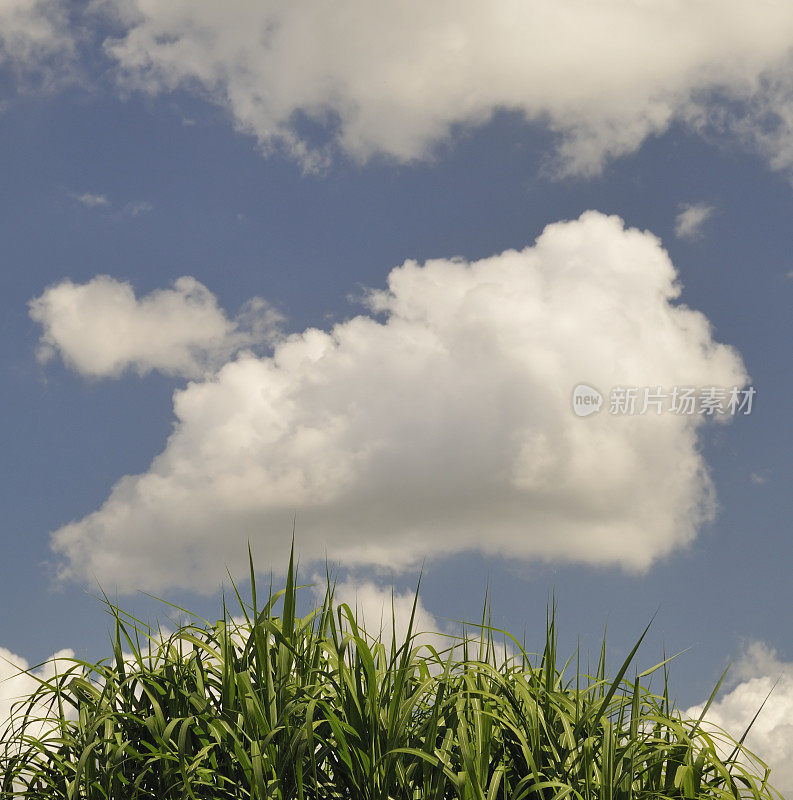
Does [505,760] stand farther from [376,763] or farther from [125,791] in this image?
[125,791]

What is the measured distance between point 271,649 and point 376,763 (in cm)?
93

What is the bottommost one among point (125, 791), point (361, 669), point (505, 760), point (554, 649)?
point (125, 791)

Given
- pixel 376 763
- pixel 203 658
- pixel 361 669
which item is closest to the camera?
pixel 376 763

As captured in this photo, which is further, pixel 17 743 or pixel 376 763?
pixel 17 743

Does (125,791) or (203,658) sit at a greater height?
(203,658)

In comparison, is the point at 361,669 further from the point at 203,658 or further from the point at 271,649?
the point at 203,658

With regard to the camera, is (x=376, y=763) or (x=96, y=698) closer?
(x=376, y=763)

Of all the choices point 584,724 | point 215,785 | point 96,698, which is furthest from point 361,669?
point 96,698

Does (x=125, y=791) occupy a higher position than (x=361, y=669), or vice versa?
(x=361, y=669)

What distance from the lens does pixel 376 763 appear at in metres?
4.44

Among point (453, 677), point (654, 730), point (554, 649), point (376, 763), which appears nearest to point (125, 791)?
point (376, 763)

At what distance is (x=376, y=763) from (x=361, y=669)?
496mm

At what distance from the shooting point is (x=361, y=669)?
475 cm

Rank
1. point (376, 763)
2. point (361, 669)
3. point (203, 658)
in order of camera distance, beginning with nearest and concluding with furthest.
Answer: point (376, 763) → point (361, 669) → point (203, 658)
